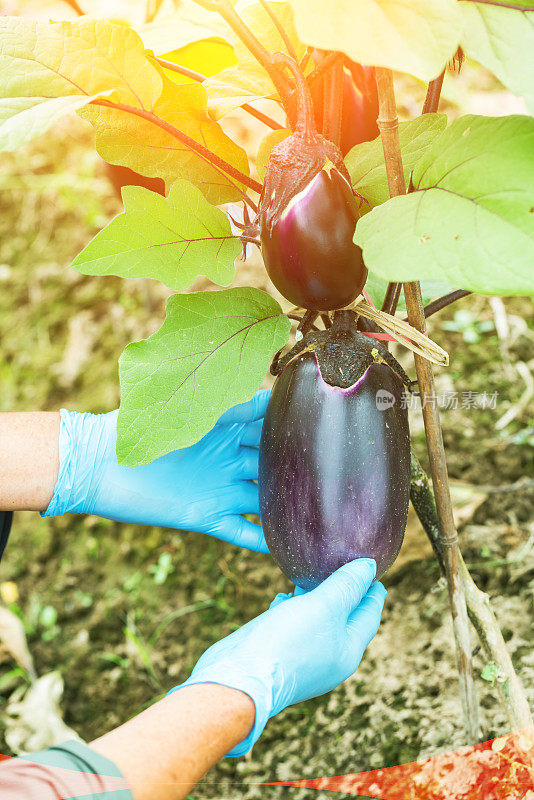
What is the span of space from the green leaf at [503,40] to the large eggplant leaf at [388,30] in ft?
0.12

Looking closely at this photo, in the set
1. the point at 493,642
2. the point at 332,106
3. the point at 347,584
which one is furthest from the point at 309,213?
the point at 493,642

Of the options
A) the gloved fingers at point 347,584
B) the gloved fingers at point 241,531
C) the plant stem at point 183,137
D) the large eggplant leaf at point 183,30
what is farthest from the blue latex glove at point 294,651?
the large eggplant leaf at point 183,30

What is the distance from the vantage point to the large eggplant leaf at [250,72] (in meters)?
0.63

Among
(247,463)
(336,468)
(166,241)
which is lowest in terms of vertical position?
(247,463)

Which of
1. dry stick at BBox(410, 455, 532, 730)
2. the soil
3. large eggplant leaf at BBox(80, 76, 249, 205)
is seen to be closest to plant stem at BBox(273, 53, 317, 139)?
large eggplant leaf at BBox(80, 76, 249, 205)

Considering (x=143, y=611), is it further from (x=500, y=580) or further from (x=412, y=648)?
(x=500, y=580)

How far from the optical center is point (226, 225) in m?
0.67

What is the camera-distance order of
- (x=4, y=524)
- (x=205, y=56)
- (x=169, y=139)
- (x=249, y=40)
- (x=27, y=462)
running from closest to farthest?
1. (x=249, y=40)
2. (x=169, y=139)
3. (x=205, y=56)
4. (x=27, y=462)
5. (x=4, y=524)

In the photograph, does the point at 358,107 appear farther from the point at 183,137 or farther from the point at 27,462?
the point at 27,462

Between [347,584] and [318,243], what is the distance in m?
0.36

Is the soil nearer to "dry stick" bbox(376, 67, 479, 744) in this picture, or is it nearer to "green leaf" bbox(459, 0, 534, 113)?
"dry stick" bbox(376, 67, 479, 744)

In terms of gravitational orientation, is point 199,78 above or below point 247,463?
above

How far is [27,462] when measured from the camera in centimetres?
98

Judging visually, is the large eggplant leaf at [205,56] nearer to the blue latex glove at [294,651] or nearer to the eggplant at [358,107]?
the eggplant at [358,107]
